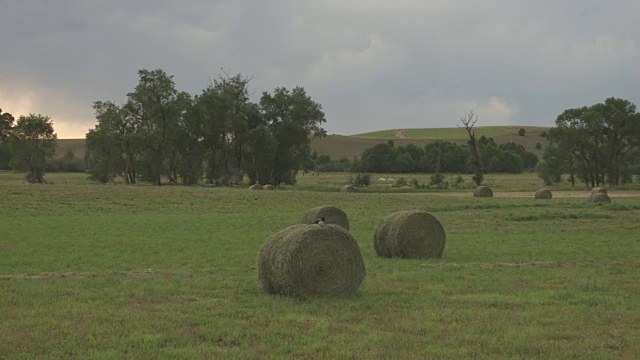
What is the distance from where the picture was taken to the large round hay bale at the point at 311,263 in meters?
11.8

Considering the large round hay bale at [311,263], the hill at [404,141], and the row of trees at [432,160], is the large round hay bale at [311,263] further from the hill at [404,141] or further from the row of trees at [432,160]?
the hill at [404,141]

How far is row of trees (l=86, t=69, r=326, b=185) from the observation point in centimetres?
8094

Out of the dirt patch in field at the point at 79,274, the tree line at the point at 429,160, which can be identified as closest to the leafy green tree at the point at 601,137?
the tree line at the point at 429,160

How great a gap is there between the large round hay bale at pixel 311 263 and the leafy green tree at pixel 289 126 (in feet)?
233

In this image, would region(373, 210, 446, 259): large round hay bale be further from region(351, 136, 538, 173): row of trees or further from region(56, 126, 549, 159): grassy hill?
region(56, 126, 549, 159): grassy hill

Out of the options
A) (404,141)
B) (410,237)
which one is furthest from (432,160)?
(410,237)

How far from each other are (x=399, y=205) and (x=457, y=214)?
992cm

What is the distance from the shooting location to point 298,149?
85562 millimetres

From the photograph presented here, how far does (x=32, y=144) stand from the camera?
81.3 meters

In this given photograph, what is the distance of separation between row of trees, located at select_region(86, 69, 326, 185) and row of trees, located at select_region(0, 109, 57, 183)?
524 centimetres

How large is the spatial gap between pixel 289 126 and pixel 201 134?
1133 centimetres

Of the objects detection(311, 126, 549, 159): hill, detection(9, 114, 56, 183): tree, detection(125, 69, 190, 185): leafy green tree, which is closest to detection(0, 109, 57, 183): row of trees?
detection(9, 114, 56, 183): tree

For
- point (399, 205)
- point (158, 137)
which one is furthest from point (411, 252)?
point (158, 137)

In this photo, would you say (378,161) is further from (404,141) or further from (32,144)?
(32,144)
